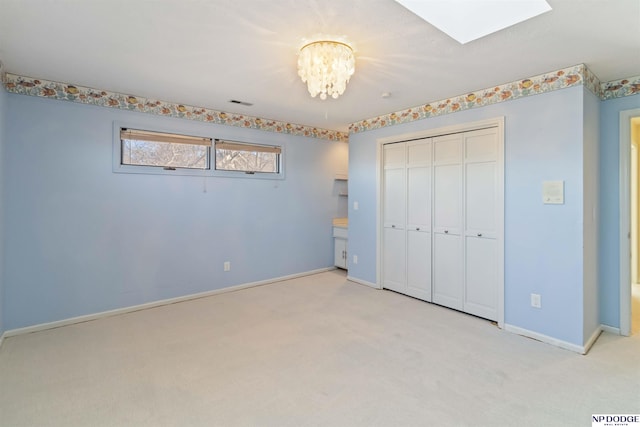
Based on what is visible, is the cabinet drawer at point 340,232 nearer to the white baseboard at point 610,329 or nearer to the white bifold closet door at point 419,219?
the white bifold closet door at point 419,219

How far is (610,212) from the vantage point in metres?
2.95

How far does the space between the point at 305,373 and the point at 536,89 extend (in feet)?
9.89

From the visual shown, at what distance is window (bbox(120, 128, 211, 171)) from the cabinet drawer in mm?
2189

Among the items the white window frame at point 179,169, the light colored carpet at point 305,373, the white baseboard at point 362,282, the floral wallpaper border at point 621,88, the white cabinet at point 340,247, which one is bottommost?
the light colored carpet at point 305,373

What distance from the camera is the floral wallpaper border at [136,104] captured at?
2.85 meters

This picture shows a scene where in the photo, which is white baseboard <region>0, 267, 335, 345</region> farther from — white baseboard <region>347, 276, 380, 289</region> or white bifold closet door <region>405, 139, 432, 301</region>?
white bifold closet door <region>405, 139, 432, 301</region>

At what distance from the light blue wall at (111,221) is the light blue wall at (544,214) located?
9.21 feet

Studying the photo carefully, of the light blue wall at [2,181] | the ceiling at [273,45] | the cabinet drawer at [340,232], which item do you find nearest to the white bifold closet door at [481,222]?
the ceiling at [273,45]

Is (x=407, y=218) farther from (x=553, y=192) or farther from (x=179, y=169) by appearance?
(x=179, y=169)

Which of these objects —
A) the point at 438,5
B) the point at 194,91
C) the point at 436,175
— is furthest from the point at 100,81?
the point at 436,175

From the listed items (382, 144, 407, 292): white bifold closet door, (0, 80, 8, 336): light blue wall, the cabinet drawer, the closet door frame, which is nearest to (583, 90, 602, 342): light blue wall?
the closet door frame

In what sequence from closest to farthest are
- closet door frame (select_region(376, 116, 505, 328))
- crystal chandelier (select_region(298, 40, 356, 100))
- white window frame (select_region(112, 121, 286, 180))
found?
crystal chandelier (select_region(298, 40, 356, 100)) → closet door frame (select_region(376, 116, 505, 328)) → white window frame (select_region(112, 121, 286, 180))

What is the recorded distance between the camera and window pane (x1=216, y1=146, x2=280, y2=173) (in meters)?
4.09

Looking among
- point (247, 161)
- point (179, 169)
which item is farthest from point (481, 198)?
point (179, 169)
